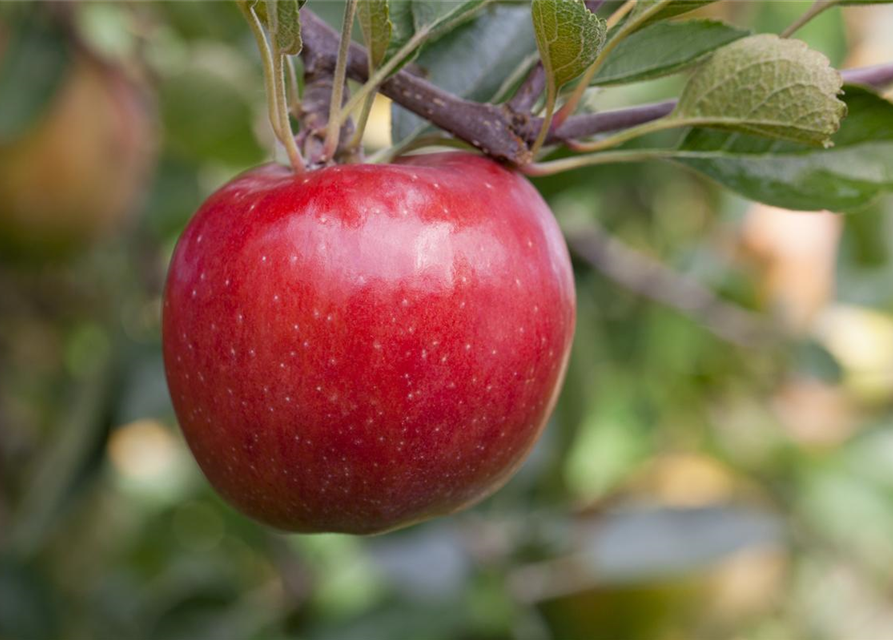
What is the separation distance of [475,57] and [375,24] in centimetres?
15

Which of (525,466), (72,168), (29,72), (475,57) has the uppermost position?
(475,57)

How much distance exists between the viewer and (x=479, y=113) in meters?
0.45

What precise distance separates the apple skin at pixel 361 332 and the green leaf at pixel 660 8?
0.09 m

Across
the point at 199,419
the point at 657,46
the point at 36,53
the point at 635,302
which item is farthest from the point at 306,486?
the point at 635,302

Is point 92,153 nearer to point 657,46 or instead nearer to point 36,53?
point 36,53

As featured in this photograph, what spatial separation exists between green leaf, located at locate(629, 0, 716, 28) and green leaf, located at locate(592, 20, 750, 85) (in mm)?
28

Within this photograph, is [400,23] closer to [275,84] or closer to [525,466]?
[275,84]

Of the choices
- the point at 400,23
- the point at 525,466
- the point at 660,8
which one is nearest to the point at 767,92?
the point at 660,8

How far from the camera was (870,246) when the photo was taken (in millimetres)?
1273

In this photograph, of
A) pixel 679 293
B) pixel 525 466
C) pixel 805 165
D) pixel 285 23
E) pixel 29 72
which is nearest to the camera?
pixel 285 23

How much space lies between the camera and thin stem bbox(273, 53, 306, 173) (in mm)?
406

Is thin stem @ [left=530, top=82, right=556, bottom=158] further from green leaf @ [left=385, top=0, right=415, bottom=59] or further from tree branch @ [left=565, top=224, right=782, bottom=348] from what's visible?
tree branch @ [left=565, top=224, right=782, bottom=348]

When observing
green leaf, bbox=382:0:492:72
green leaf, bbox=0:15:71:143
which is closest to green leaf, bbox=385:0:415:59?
green leaf, bbox=382:0:492:72

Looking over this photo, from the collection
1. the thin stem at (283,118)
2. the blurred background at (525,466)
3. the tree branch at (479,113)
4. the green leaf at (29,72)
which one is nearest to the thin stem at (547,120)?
the tree branch at (479,113)
